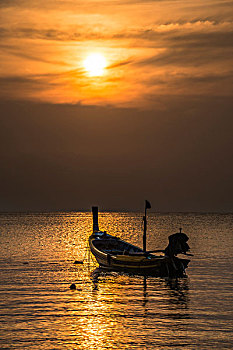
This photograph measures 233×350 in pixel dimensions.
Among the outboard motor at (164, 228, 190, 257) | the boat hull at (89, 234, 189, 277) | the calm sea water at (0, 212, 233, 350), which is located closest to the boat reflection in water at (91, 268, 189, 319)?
the calm sea water at (0, 212, 233, 350)

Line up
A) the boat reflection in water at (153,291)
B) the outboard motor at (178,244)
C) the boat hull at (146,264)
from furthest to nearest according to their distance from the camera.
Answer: the boat hull at (146,264), the outboard motor at (178,244), the boat reflection in water at (153,291)

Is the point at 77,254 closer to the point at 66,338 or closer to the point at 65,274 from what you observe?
the point at 65,274

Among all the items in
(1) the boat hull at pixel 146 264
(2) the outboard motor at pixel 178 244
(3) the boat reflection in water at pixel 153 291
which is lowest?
(3) the boat reflection in water at pixel 153 291

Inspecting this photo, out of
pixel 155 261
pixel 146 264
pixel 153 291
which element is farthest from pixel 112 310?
pixel 146 264

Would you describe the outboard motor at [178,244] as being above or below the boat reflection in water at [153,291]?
above

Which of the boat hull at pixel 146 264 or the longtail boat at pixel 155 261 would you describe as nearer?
the longtail boat at pixel 155 261

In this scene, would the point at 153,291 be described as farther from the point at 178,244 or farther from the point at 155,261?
the point at 155,261

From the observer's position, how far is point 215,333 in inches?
1063

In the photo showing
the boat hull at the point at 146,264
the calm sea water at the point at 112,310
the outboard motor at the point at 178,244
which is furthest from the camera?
the boat hull at the point at 146,264

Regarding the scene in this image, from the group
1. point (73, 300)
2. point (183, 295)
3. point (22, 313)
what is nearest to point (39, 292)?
point (73, 300)

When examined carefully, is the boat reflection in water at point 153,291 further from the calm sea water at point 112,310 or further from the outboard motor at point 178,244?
the outboard motor at point 178,244

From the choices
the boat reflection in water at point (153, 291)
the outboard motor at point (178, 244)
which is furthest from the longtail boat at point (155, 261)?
the boat reflection in water at point (153, 291)

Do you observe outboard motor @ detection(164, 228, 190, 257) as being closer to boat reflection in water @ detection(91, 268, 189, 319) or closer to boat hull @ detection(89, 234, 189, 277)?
boat hull @ detection(89, 234, 189, 277)

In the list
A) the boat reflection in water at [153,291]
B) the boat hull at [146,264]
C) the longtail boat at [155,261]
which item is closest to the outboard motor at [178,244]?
the longtail boat at [155,261]
